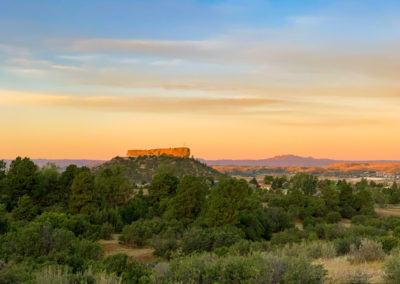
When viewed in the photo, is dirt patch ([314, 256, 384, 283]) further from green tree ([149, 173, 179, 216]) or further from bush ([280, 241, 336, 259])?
green tree ([149, 173, 179, 216])

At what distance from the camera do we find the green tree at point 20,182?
3625 centimetres

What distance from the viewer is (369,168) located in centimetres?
18825

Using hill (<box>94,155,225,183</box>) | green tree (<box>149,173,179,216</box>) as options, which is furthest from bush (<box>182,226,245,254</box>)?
hill (<box>94,155,225,183</box>)

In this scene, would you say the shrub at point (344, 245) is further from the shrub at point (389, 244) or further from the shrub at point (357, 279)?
the shrub at point (357, 279)

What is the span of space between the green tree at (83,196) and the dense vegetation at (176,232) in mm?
89

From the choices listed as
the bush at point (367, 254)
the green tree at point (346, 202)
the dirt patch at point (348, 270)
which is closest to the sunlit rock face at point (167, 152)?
the green tree at point (346, 202)

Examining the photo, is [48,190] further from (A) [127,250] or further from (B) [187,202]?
(A) [127,250]

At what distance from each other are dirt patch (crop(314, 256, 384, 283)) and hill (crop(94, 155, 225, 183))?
8860cm

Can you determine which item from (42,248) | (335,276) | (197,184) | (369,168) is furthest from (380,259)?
(369,168)

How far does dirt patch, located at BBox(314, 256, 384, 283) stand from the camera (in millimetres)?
8086

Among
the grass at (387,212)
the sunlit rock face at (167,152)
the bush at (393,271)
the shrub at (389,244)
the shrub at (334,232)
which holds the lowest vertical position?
the grass at (387,212)

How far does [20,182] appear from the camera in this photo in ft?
120

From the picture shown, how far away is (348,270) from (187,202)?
25.5 metres

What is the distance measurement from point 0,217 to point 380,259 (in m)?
25.2
